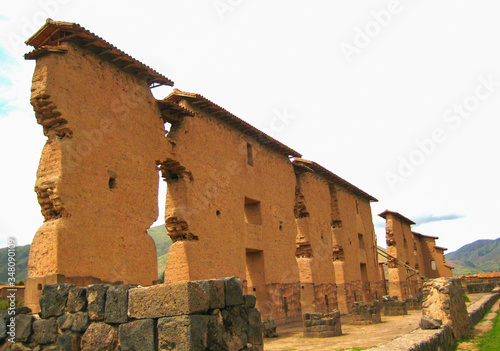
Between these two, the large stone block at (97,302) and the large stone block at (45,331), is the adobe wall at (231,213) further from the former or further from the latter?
the large stone block at (97,302)

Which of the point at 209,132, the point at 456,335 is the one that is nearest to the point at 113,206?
the point at 209,132

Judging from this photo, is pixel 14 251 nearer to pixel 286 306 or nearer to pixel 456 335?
pixel 456 335

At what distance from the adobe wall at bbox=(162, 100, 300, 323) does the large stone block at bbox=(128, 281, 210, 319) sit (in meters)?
7.09

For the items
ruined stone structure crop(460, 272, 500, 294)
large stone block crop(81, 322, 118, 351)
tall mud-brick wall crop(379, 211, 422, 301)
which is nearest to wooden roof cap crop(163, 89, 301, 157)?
large stone block crop(81, 322, 118, 351)

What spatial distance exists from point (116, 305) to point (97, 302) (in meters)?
0.34

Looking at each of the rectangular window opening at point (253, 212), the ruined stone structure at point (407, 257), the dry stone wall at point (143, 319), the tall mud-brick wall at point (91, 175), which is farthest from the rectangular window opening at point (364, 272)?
the dry stone wall at point (143, 319)

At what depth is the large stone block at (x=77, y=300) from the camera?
513 centimetres

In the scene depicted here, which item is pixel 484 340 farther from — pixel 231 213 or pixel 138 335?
pixel 138 335

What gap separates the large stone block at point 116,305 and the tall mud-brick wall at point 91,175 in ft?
13.3

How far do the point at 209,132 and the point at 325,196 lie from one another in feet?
35.1

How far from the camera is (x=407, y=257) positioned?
116 feet

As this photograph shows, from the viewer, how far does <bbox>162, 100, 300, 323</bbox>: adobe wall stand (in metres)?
12.3

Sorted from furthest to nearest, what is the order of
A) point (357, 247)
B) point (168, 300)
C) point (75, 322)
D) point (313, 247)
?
point (357, 247), point (313, 247), point (75, 322), point (168, 300)

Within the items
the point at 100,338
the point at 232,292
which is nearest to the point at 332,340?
the point at 232,292
